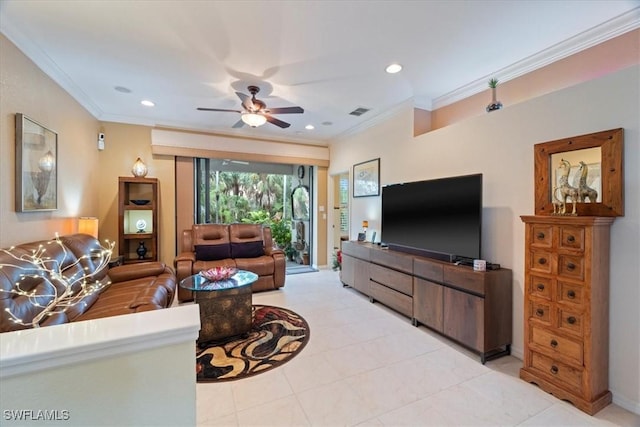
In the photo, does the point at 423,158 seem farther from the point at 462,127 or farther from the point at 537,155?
the point at 537,155

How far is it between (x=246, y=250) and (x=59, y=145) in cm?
264

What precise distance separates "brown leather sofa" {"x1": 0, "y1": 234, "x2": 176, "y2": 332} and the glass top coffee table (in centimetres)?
39

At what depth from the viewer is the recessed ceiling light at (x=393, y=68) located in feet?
9.37

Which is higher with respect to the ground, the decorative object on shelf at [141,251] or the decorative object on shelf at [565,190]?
the decorative object on shelf at [565,190]

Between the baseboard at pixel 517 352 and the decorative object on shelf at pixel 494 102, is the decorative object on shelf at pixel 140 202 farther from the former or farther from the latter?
the baseboard at pixel 517 352

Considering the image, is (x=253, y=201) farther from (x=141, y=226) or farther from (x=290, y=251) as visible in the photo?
(x=141, y=226)

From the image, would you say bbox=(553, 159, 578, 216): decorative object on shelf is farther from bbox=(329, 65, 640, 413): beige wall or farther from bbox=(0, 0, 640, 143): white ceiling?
bbox=(0, 0, 640, 143): white ceiling

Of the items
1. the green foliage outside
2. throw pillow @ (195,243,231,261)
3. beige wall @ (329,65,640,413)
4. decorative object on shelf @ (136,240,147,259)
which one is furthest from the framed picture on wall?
decorative object on shelf @ (136,240,147,259)

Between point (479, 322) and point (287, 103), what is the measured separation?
11.3 feet

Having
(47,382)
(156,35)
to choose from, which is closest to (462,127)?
(156,35)

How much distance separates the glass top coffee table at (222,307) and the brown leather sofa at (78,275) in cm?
39

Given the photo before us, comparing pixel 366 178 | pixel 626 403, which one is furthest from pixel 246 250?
pixel 626 403

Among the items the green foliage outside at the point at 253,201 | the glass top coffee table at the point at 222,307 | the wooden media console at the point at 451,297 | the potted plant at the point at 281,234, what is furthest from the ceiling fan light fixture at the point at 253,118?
the potted plant at the point at 281,234

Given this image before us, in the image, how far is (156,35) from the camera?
7.69 feet
